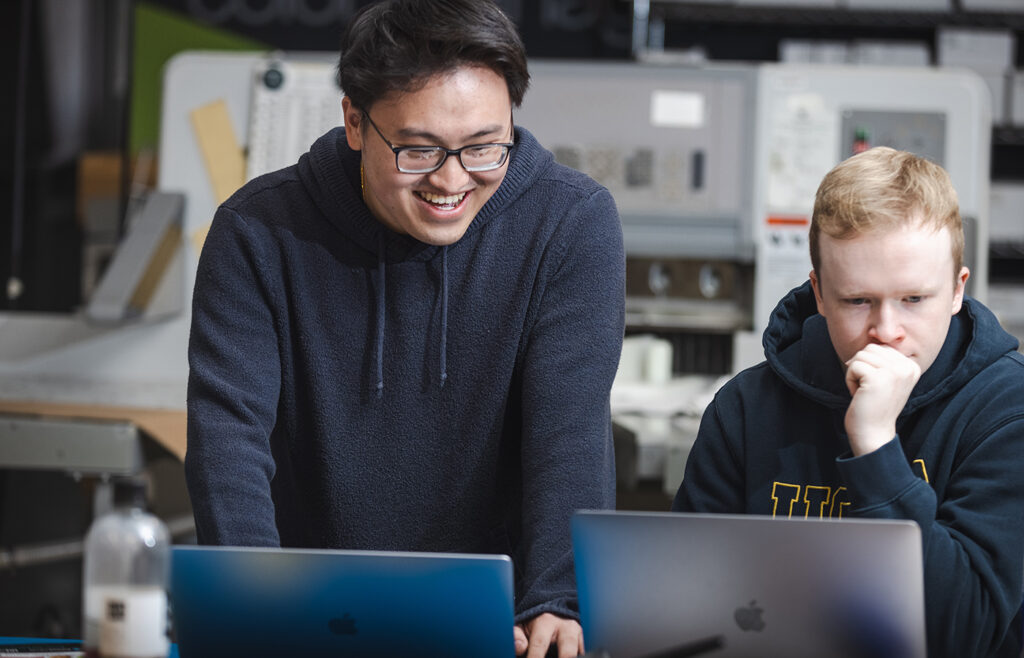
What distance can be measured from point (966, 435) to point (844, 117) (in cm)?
223

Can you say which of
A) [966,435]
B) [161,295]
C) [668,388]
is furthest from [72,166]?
[966,435]

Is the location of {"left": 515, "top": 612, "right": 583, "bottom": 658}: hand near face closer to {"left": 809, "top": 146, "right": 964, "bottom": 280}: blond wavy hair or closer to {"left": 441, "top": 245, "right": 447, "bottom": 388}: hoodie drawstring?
{"left": 441, "top": 245, "right": 447, "bottom": 388}: hoodie drawstring

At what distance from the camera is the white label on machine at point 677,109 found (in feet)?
10.5

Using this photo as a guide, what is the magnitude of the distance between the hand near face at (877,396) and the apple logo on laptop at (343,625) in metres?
0.50

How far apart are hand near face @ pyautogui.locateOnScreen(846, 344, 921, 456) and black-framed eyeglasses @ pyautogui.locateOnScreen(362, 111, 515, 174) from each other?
0.46 metres

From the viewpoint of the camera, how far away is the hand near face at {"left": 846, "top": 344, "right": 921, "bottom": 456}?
108cm

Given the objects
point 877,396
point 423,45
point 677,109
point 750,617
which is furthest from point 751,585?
point 677,109

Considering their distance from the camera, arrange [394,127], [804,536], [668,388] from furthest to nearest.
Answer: [668,388] < [394,127] < [804,536]

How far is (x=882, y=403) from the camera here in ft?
3.56

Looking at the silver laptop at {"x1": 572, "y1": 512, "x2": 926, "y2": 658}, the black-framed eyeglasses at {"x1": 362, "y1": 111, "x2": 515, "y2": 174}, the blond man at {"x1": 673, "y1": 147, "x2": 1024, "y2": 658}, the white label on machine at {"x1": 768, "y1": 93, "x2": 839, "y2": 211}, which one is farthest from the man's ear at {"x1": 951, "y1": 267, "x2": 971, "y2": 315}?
the white label on machine at {"x1": 768, "y1": 93, "x2": 839, "y2": 211}

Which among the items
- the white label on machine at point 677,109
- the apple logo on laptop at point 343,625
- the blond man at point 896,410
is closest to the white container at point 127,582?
the apple logo on laptop at point 343,625

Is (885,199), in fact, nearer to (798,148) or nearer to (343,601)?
(343,601)

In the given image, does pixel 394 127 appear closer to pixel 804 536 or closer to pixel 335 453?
pixel 335 453

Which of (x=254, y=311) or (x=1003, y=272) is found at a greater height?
(x=254, y=311)
